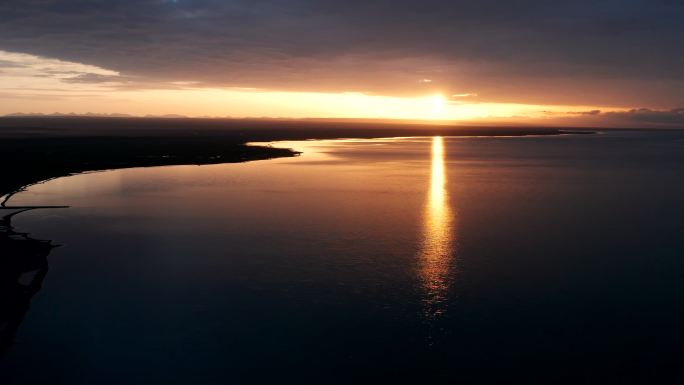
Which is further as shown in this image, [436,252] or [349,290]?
[436,252]

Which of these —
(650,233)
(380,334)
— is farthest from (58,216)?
(650,233)

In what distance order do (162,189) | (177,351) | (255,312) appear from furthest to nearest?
1. (162,189)
2. (255,312)
3. (177,351)

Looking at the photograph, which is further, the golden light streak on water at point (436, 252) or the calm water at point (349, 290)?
the golden light streak on water at point (436, 252)

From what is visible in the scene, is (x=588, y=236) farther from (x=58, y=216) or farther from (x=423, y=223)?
(x=58, y=216)

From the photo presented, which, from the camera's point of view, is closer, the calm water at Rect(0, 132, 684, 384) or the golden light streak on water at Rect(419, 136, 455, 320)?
the calm water at Rect(0, 132, 684, 384)

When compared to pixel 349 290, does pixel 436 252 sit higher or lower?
lower

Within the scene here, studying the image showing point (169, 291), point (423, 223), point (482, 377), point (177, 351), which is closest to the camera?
point (482, 377)

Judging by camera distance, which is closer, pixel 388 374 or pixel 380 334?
pixel 388 374
